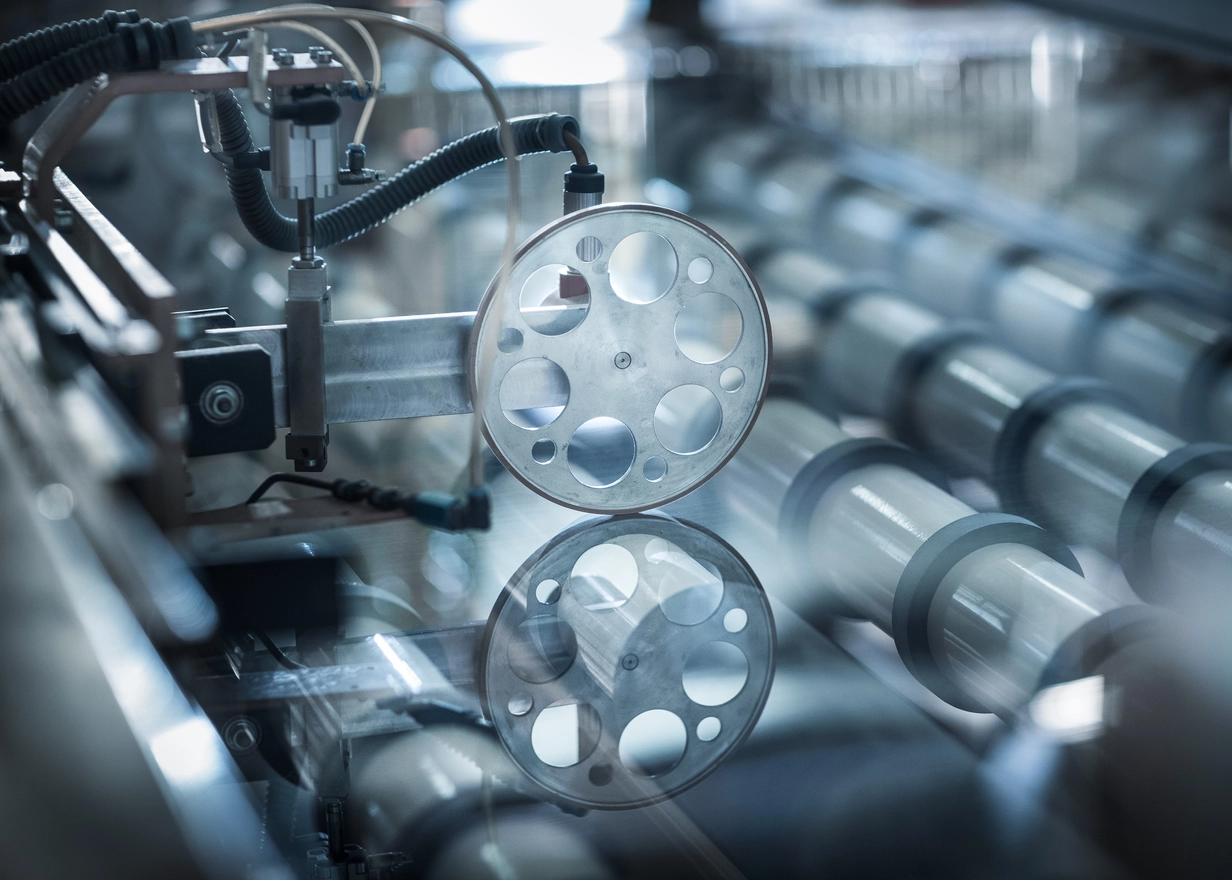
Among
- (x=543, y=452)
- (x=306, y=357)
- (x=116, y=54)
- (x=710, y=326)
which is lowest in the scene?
(x=710, y=326)

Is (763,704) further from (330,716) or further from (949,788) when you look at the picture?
(330,716)

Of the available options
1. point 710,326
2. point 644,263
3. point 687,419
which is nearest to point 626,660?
point 687,419

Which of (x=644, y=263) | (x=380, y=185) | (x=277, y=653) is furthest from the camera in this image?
(x=644, y=263)

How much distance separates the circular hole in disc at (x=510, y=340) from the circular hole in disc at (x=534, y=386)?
0.02 m

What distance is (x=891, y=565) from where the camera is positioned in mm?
1013

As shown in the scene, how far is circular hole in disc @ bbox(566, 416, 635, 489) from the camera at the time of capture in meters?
1.16

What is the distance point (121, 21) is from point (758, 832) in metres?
0.69

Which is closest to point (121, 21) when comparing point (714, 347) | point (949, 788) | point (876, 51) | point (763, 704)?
point (763, 704)

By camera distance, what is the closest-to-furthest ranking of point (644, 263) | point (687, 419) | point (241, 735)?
point (241, 735), point (687, 419), point (644, 263)

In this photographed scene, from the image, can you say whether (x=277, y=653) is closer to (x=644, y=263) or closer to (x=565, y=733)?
(x=565, y=733)

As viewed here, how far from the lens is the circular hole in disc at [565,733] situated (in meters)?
0.77

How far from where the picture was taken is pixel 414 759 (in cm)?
73

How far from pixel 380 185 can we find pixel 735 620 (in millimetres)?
480

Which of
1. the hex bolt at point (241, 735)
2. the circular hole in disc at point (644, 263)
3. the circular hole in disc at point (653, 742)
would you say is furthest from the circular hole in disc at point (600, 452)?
the circular hole in disc at point (644, 263)
